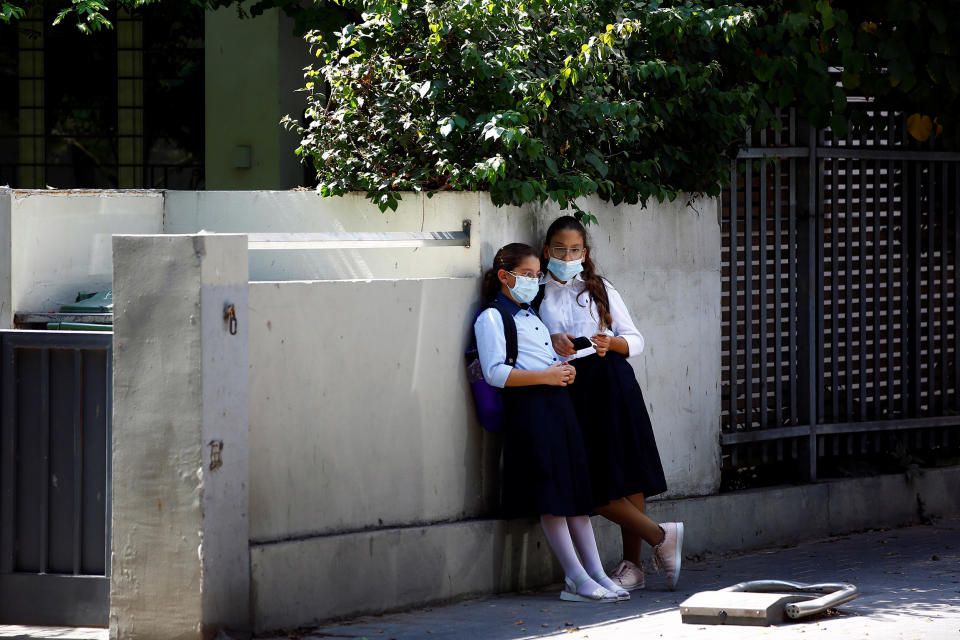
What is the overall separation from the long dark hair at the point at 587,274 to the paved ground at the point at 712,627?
1399 millimetres

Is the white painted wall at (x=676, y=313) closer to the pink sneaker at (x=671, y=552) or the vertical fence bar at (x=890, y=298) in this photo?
the pink sneaker at (x=671, y=552)

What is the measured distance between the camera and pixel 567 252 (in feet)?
23.0

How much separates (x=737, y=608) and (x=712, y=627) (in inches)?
5.2

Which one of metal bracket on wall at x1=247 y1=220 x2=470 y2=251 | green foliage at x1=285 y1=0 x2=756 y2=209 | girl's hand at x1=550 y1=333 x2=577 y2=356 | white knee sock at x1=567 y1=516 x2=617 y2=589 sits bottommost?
white knee sock at x1=567 y1=516 x2=617 y2=589

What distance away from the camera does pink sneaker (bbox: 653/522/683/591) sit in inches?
279

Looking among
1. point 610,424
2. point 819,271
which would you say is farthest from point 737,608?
point 819,271

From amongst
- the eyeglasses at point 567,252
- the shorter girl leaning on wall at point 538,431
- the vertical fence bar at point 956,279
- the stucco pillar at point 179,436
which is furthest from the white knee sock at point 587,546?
the vertical fence bar at point 956,279

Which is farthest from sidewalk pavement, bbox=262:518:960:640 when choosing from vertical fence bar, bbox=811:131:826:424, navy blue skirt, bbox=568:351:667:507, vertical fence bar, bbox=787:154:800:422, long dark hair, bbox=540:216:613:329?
long dark hair, bbox=540:216:613:329

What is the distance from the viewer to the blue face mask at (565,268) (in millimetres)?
7016

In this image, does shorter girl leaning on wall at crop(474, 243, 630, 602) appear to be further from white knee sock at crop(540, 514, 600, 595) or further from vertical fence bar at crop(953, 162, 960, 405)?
vertical fence bar at crop(953, 162, 960, 405)

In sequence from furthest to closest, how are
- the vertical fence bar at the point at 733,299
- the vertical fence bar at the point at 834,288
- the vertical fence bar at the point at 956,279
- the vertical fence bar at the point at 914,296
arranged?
the vertical fence bar at the point at 956,279 < the vertical fence bar at the point at 914,296 < the vertical fence bar at the point at 834,288 < the vertical fence bar at the point at 733,299

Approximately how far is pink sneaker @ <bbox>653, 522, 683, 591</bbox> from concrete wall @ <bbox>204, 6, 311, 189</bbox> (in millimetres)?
→ 6777

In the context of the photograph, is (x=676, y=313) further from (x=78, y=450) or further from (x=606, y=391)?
(x=78, y=450)

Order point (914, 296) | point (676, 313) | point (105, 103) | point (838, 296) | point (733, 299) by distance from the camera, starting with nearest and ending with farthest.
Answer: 1. point (676, 313)
2. point (733, 299)
3. point (838, 296)
4. point (914, 296)
5. point (105, 103)
